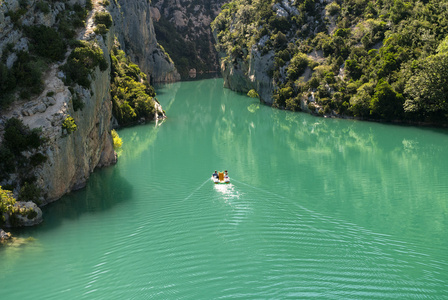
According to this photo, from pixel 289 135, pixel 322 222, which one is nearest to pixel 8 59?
pixel 322 222

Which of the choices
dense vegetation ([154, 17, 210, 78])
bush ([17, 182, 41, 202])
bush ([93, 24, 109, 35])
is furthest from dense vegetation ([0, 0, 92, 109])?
dense vegetation ([154, 17, 210, 78])

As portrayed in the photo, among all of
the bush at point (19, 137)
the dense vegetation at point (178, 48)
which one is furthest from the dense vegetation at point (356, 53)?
the dense vegetation at point (178, 48)

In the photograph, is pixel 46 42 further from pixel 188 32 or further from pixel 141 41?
pixel 188 32

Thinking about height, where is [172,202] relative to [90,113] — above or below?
below

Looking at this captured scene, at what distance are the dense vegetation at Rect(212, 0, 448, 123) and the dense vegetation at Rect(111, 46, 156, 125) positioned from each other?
2434cm

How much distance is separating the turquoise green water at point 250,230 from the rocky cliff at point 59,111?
1754 mm

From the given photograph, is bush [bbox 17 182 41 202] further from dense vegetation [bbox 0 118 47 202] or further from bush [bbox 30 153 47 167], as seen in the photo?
bush [bbox 30 153 47 167]

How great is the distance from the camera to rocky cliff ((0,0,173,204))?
2580 centimetres

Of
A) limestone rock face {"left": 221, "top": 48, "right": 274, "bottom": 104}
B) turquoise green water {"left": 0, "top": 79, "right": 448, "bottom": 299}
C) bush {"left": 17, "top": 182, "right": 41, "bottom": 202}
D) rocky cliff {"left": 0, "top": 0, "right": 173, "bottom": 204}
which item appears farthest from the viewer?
limestone rock face {"left": 221, "top": 48, "right": 274, "bottom": 104}

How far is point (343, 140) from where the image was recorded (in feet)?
156

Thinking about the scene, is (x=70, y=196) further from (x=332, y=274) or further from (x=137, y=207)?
(x=332, y=274)

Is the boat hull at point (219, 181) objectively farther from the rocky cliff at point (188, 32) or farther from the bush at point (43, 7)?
the rocky cliff at point (188, 32)

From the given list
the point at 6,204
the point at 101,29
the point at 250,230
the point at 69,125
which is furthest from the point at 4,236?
the point at 101,29

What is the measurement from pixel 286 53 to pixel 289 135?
2674 cm
